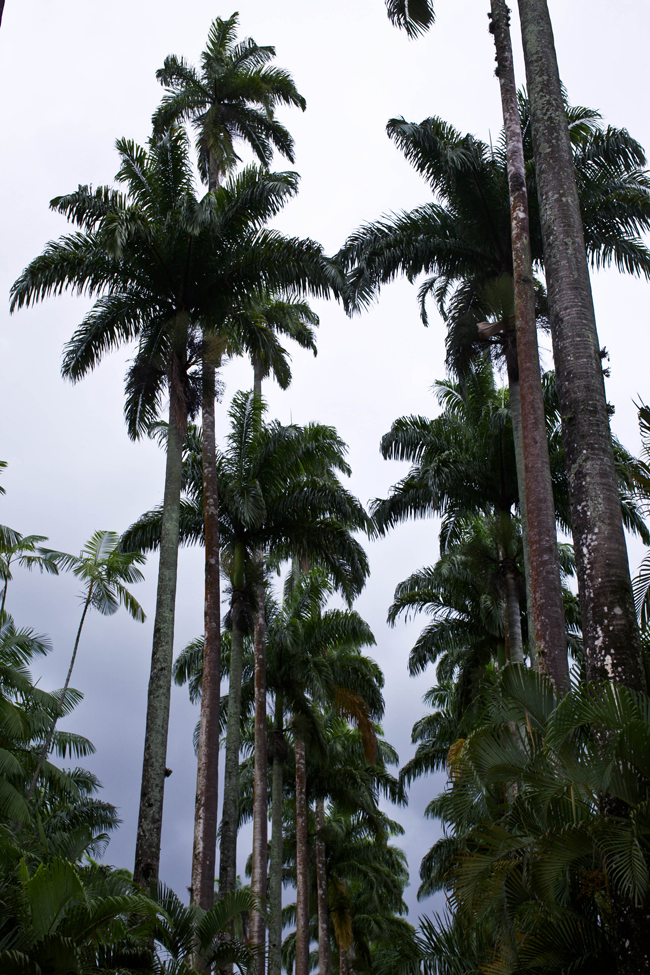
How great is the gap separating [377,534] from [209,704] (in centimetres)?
687

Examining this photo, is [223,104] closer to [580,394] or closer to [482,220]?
[482,220]

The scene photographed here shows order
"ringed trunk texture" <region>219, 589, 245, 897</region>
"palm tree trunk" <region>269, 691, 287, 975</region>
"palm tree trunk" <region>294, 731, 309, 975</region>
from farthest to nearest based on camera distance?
"palm tree trunk" <region>294, 731, 309, 975</region>, "palm tree trunk" <region>269, 691, 287, 975</region>, "ringed trunk texture" <region>219, 589, 245, 897</region>

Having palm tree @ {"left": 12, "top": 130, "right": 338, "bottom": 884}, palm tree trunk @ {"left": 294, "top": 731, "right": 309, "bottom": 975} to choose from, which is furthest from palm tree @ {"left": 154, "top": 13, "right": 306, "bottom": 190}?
palm tree trunk @ {"left": 294, "top": 731, "right": 309, "bottom": 975}

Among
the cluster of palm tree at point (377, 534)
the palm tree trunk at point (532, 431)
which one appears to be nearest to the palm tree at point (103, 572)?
the cluster of palm tree at point (377, 534)

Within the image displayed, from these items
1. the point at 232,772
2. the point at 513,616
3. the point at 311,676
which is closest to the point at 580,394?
the point at 513,616

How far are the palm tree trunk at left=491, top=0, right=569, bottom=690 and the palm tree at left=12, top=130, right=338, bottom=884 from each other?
539cm

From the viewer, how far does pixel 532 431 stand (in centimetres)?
1082

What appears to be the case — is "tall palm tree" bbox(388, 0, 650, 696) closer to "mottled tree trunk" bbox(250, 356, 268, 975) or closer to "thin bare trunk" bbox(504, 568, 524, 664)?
"thin bare trunk" bbox(504, 568, 524, 664)

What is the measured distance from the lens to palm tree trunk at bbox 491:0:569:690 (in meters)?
9.28

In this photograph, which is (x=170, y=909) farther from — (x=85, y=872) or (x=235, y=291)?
(x=235, y=291)

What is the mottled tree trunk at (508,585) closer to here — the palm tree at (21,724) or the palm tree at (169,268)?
the palm tree at (169,268)

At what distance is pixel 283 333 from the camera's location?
28641 millimetres

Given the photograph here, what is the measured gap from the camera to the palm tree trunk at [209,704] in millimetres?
14633

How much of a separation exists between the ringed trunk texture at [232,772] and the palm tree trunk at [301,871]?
25.1ft
